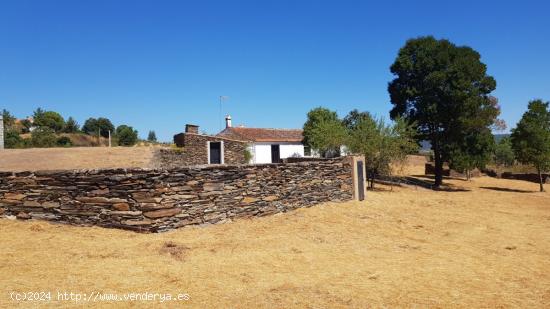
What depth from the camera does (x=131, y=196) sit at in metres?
7.33

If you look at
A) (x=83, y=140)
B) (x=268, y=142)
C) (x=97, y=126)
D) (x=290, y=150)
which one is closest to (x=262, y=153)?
(x=268, y=142)

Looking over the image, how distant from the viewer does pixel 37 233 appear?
23.2ft

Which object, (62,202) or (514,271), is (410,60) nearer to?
(514,271)

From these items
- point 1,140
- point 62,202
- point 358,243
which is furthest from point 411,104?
point 1,140

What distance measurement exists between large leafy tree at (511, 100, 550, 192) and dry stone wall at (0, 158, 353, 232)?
21.6 meters

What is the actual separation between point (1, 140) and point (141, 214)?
2058 centimetres

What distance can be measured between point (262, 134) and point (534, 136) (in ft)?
74.9

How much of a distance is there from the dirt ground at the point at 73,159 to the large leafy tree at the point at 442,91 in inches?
670

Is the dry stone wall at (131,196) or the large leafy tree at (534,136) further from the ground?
the large leafy tree at (534,136)

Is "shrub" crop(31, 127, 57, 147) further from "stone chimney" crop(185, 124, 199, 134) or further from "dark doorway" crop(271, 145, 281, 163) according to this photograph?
"dark doorway" crop(271, 145, 281, 163)

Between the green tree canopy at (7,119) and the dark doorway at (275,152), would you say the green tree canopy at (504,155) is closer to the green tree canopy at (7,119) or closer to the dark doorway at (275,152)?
the dark doorway at (275,152)

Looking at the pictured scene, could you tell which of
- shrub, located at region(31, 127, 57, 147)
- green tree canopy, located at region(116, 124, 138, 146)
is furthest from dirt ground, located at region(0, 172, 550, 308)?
green tree canopy, located at region(116, 124, 138, 146)

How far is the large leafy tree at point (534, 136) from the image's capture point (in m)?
22.2

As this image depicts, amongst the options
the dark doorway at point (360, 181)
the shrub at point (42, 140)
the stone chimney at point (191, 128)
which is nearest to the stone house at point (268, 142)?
the stone chimney at point (191, 128)
